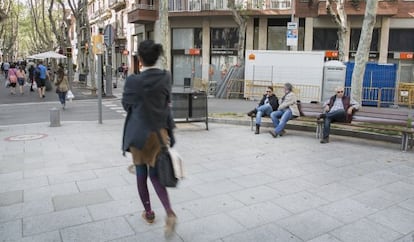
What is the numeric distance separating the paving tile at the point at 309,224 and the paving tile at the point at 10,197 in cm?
318

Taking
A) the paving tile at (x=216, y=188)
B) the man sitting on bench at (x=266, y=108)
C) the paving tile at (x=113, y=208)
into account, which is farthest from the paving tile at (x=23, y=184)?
the man sitting on bench at (x=266, y=108)

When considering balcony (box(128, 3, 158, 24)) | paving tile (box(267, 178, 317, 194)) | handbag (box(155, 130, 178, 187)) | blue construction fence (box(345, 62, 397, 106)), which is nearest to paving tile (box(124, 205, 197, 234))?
handbag (box(155, 130, 178, 187))

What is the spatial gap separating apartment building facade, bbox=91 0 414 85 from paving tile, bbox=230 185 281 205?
20.0 meters

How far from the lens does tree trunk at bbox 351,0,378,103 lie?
1044 cm

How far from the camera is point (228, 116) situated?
39.0 ft

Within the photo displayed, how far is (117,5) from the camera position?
135 ft

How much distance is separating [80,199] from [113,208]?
57 centimetres

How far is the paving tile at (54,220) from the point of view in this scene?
4025 mm

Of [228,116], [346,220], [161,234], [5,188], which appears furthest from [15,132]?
[346,220]

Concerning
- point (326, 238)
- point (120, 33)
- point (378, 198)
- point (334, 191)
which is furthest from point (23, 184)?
point (120, 33)

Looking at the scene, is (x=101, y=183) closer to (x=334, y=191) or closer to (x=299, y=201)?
(x=299, y=201)

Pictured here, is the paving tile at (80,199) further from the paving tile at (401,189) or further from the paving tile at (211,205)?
the paving tile at (401,189)

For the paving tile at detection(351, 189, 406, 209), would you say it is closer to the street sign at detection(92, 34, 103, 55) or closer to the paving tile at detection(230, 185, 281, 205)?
the paving tile at detection(230, 185, 281, 205)

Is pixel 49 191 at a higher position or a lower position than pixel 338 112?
lower
